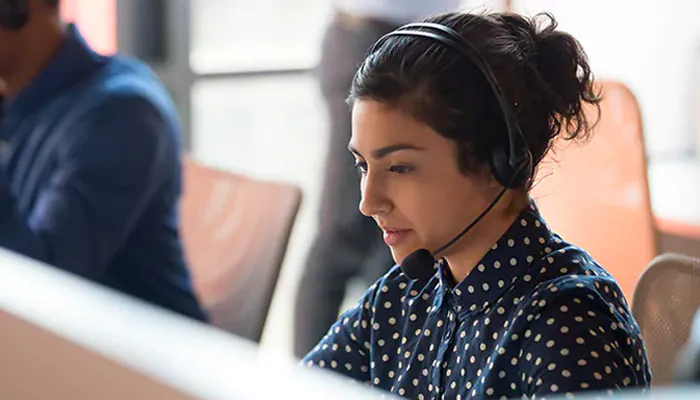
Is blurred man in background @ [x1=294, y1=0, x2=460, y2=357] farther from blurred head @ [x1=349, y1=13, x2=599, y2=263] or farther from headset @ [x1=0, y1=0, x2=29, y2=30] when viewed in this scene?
blurred head @ [x1=349, y1=13, x2=599, y2=263]

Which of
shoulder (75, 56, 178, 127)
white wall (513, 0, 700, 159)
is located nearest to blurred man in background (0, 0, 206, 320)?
shoulder (75, 56, 178, 127)

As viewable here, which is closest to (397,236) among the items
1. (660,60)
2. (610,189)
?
(610,189)

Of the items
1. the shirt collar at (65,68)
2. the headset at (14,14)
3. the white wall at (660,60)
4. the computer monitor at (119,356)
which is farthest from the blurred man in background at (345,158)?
the computer monitor at (119,356)

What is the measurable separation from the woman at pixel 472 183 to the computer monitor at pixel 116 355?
1.71ft

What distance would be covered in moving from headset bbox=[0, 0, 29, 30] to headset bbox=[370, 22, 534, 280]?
1031mm

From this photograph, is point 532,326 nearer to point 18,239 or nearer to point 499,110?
point 499,110

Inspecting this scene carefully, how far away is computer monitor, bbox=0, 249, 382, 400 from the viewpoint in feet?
0.79

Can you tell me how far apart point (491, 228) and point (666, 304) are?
25 cm

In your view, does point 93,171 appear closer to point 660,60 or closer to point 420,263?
point 420,263

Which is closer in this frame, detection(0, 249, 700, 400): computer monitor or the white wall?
detection(0, 249, 700, 400): computer monitor

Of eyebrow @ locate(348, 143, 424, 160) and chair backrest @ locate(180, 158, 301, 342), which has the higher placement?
eyebrow @ locate(348, 143, 424, 160)

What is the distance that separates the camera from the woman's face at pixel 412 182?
836mm

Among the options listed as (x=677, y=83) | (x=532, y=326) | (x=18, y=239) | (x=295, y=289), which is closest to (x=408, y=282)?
(x=532, y=326)

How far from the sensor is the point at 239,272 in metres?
1.50
